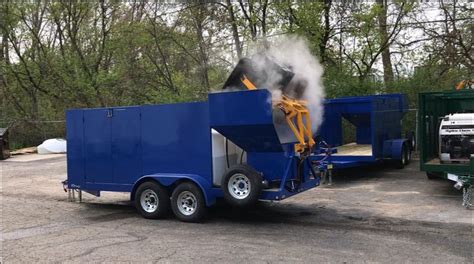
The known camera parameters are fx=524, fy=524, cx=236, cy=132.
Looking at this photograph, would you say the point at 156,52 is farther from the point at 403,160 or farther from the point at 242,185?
the point at 242,185

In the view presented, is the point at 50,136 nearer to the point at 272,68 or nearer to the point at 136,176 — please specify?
the point at 136,176

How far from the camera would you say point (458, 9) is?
61.1 feet

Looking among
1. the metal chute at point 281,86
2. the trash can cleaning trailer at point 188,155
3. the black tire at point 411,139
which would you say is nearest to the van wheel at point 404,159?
the black tire at point 411,139

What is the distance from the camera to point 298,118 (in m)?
8.36

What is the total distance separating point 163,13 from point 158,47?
1.65 meters

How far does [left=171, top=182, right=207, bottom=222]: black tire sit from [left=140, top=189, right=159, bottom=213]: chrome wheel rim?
0.43 metres

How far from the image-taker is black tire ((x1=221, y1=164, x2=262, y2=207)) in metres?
7.89

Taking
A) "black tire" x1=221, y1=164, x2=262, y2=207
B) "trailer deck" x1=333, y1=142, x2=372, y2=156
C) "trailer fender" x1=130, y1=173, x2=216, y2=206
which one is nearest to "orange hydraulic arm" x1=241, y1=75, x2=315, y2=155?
"black tire" x1=221, y1=164, x2=262, y2=207

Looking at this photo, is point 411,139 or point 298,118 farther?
point 411,139

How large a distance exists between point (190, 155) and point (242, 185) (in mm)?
1189

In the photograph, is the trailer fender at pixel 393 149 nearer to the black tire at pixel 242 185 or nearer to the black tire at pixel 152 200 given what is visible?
the black tire at pixel 242 185

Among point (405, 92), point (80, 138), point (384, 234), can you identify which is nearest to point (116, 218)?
point (80, 138)

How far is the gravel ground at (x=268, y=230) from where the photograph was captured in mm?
6543

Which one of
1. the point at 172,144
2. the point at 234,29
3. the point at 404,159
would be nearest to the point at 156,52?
the point at 234,29
